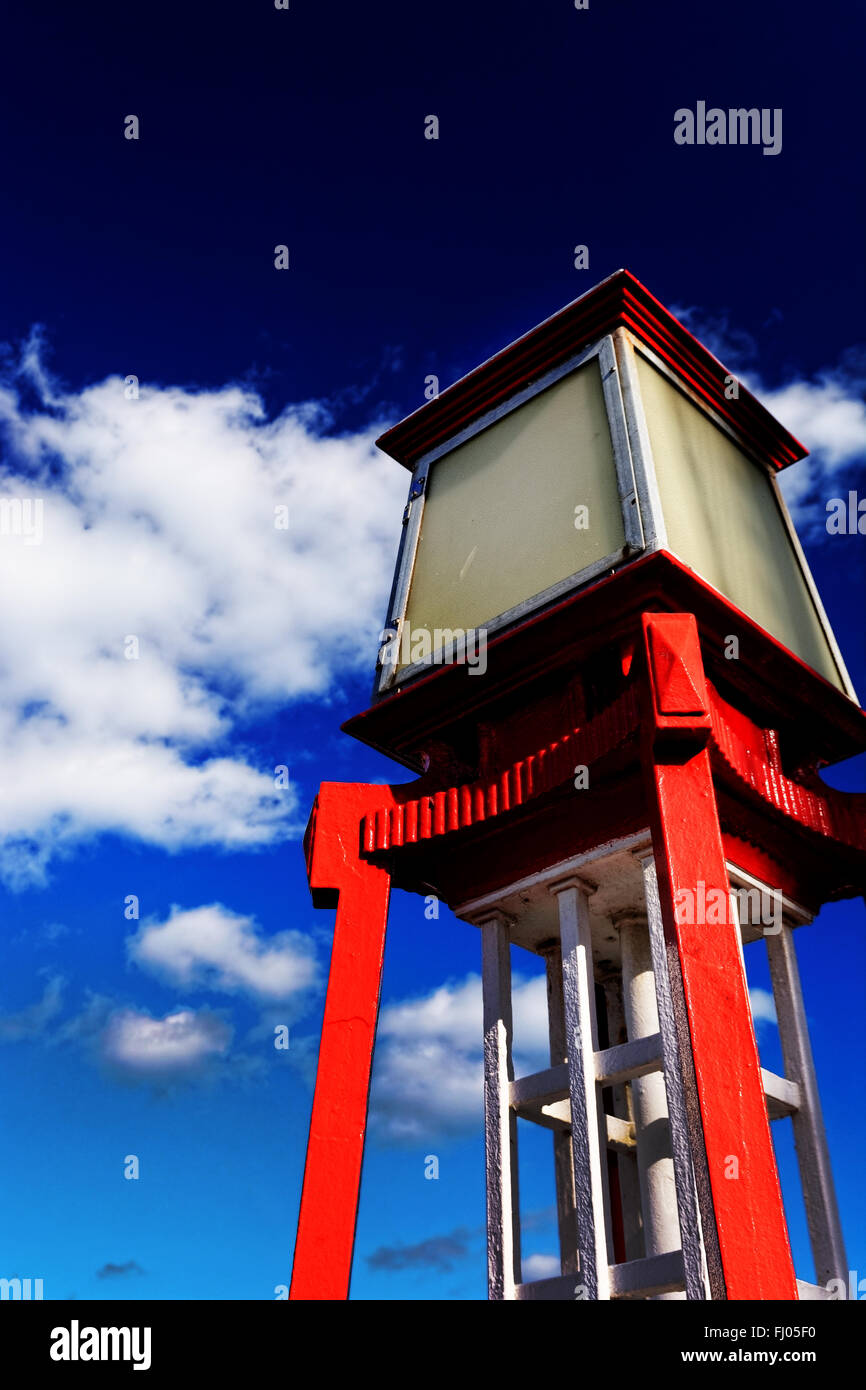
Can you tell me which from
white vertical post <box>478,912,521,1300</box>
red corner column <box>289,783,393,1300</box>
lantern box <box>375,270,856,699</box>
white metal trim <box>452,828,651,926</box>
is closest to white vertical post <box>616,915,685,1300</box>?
white metal trim <box>452,828,651,926</box>

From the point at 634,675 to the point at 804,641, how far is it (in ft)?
14.0

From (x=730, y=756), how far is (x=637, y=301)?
6471 millimetres

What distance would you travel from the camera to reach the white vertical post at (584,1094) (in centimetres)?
1037

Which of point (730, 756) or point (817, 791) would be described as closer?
point (730, 756)

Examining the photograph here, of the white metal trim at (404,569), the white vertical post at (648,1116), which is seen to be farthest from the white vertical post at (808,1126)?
the white metal trim at (404,569)

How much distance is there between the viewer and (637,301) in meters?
14.7

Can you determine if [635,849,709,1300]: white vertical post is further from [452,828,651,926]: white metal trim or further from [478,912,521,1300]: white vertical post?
[478,912,521,1300]: white vertical post

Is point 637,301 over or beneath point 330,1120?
over

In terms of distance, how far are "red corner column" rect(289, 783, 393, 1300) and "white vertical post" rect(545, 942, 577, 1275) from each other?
2235mm
